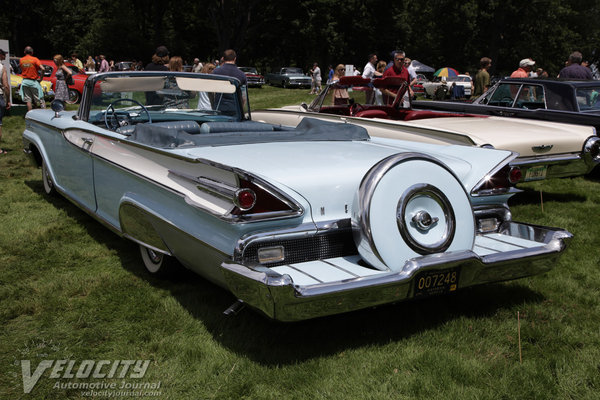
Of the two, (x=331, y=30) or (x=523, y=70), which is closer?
(x=523, y=70)

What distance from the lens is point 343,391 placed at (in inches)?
101

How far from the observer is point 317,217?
292cm

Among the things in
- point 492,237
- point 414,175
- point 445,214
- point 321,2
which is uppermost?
point 321,2

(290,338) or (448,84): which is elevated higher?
(290,338)

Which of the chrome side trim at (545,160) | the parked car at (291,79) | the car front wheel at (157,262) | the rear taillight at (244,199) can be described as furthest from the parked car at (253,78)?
the rear taillight at (244,199)

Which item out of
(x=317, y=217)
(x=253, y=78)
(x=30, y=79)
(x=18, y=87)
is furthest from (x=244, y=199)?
(x=253, y=78)

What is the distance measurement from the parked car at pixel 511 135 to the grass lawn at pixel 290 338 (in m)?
1.53

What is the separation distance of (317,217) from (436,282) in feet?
2.19

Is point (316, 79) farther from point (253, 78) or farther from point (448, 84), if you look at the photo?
point (448, 84)

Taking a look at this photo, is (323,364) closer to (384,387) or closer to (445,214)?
(384,387)

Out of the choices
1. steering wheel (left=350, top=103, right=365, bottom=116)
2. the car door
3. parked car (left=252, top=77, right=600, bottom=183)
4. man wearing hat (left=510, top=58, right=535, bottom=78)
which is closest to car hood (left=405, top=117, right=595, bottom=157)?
parked car (left=252, top=77, right=600, bottom=183)

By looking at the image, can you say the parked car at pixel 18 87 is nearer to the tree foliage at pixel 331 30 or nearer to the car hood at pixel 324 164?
the car hood at pixel 324 164

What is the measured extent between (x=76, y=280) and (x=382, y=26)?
4085 centimetres

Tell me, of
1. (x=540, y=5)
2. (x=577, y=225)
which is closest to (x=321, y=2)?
(x=540, y=5)
